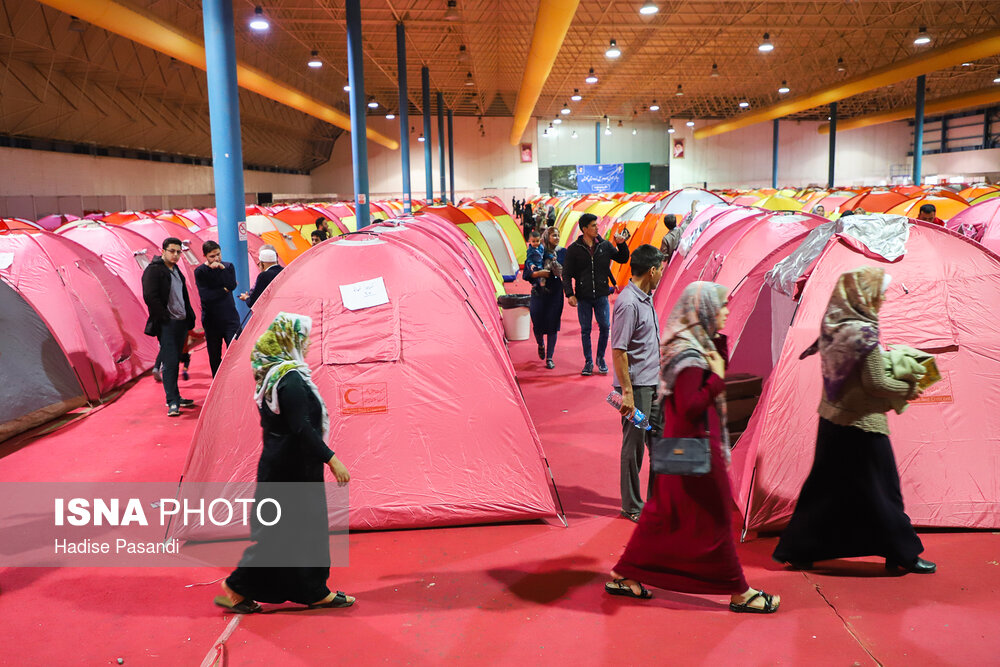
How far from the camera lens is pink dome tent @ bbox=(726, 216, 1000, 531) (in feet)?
15.1

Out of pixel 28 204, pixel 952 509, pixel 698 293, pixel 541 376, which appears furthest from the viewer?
pixel 28 204

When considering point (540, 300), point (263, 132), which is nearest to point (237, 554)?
point (540, 300)

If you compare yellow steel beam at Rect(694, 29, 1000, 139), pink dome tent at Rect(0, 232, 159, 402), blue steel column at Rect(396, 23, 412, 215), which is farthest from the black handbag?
yellow steel beam at Rect(694, 29, 1000, 139)

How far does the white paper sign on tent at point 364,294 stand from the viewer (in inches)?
202

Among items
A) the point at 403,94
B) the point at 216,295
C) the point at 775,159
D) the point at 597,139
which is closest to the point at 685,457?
the point at 216,295

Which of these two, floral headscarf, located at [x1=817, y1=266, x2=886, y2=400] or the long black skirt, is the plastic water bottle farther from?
floral headscarf, located at [x1=817, y1=266, x2=886, y2=400]

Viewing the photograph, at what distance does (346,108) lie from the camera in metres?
42.5

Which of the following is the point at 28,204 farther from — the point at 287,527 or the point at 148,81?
the point at 287,527

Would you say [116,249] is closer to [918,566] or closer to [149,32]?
[149,32]

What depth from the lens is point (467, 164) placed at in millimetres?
44688

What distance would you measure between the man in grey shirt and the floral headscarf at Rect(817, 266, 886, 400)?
3.65ft

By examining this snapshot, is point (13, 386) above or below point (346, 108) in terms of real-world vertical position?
below

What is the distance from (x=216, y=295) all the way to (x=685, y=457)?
567 cm

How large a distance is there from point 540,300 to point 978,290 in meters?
5.32
